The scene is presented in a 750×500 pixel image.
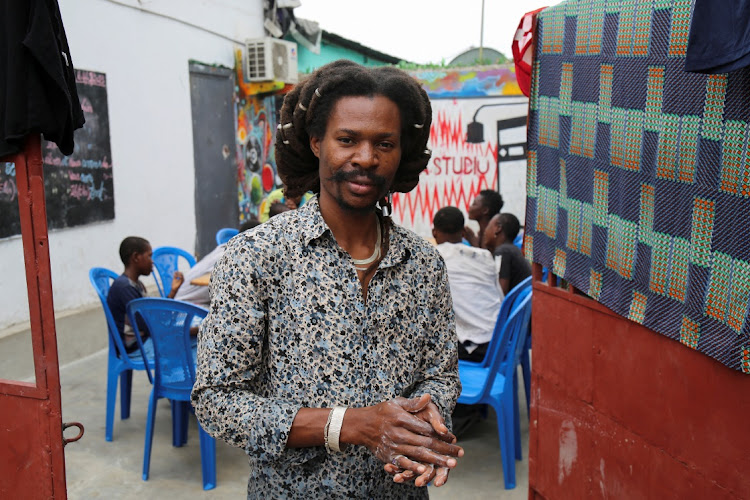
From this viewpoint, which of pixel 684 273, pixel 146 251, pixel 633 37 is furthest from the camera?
pixel 146 251

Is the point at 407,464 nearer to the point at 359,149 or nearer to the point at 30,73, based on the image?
the point at 359,149

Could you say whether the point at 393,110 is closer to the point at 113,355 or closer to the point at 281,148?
the point at 281,148

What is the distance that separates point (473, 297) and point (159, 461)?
6.94 ft

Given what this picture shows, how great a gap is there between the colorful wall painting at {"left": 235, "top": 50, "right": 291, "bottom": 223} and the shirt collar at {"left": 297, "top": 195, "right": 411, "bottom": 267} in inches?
316

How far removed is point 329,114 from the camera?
Answer: 1.54 m

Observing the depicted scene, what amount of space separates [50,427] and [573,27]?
2401 millimetres

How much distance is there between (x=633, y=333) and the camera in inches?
93.1

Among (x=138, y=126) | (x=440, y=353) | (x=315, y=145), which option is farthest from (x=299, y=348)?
(x=138, y=126)

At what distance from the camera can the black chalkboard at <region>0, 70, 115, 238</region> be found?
19.7 ft

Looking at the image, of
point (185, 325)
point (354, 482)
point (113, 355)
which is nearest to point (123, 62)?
point (113, 355)

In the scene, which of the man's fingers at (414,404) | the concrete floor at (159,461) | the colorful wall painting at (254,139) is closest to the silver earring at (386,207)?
the man's fingers at (414,404)

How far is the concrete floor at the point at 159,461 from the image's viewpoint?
11.9 feet

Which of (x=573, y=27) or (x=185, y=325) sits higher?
(x=573, y=27)

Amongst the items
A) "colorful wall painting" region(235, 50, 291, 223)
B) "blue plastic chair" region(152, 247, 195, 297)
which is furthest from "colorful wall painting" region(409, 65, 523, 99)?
"blue plastic chair" region(152, 247, 195, 297)
